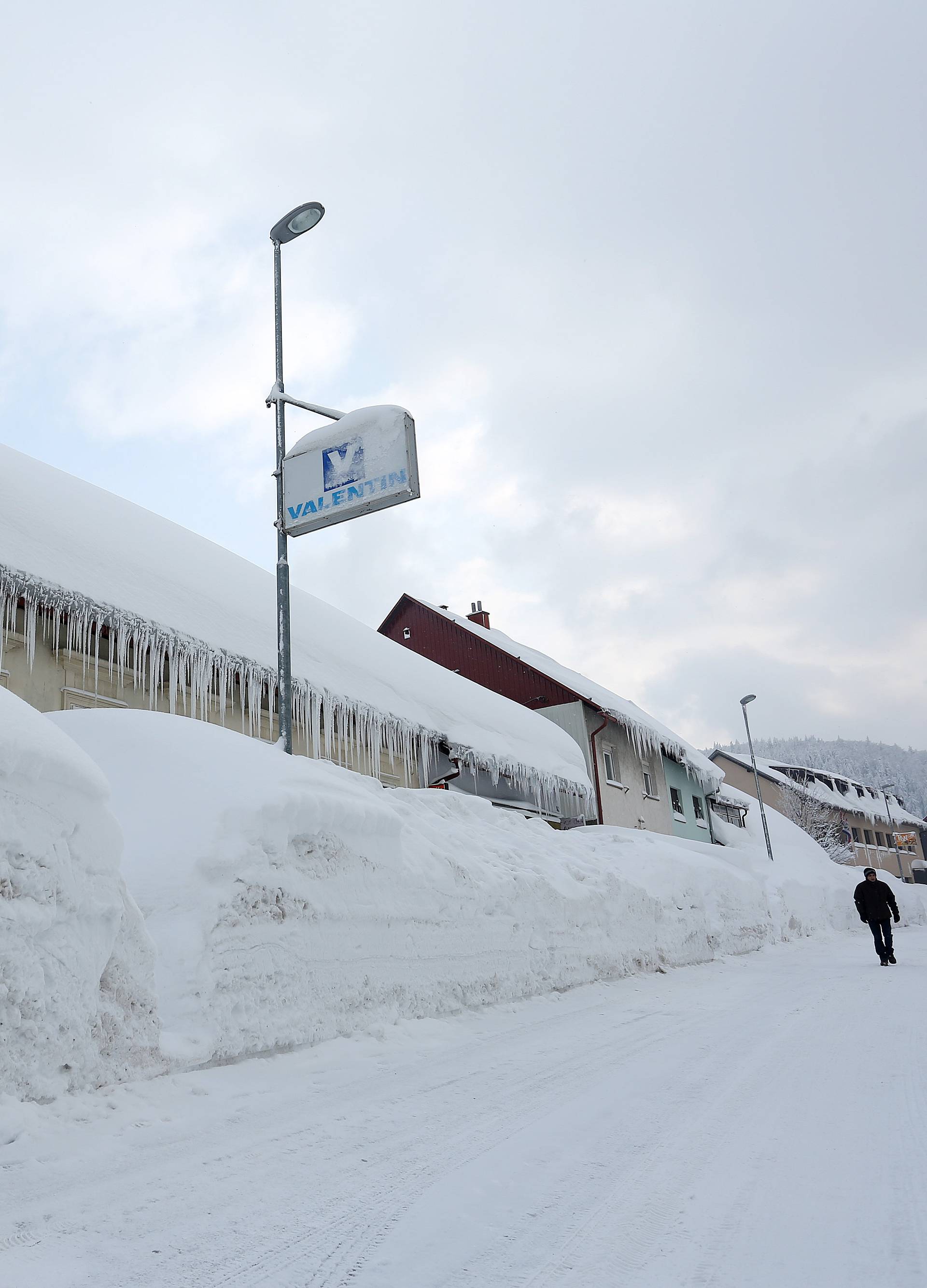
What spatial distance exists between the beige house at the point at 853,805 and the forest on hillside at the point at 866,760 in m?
27.9

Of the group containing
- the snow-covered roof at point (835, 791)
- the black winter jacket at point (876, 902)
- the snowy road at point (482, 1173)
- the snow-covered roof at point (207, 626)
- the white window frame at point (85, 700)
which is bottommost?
the snowy road at point (482, 1173)

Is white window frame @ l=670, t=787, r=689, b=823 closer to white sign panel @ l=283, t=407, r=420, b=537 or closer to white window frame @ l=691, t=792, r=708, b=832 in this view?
white window frame @ l=691, t=792, r=708, b=832

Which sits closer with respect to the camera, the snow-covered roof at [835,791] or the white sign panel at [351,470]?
the white sign panel at [351,470]

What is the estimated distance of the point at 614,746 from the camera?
71.6 feet

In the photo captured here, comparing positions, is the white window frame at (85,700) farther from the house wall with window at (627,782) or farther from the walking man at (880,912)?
the house wall with window at (627,782)

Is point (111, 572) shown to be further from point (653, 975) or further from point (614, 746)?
point (614, 746)

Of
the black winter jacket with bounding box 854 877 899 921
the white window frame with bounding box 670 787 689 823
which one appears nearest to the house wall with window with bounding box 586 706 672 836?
the white window frame with bounding box 670 787 689 823

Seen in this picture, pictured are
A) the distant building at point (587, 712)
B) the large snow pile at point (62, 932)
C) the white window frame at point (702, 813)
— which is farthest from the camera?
the white window frame at point (702, 813)

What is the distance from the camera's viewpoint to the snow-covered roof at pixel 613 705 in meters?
20.6

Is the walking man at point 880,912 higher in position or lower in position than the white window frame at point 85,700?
lower

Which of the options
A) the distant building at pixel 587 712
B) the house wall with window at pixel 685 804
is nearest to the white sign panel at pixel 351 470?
the distant building at pixel 587 712

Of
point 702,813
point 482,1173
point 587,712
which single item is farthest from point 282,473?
point 702,813

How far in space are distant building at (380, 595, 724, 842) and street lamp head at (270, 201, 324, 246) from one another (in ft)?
39.6

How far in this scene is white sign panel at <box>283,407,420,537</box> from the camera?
22.2 ft
